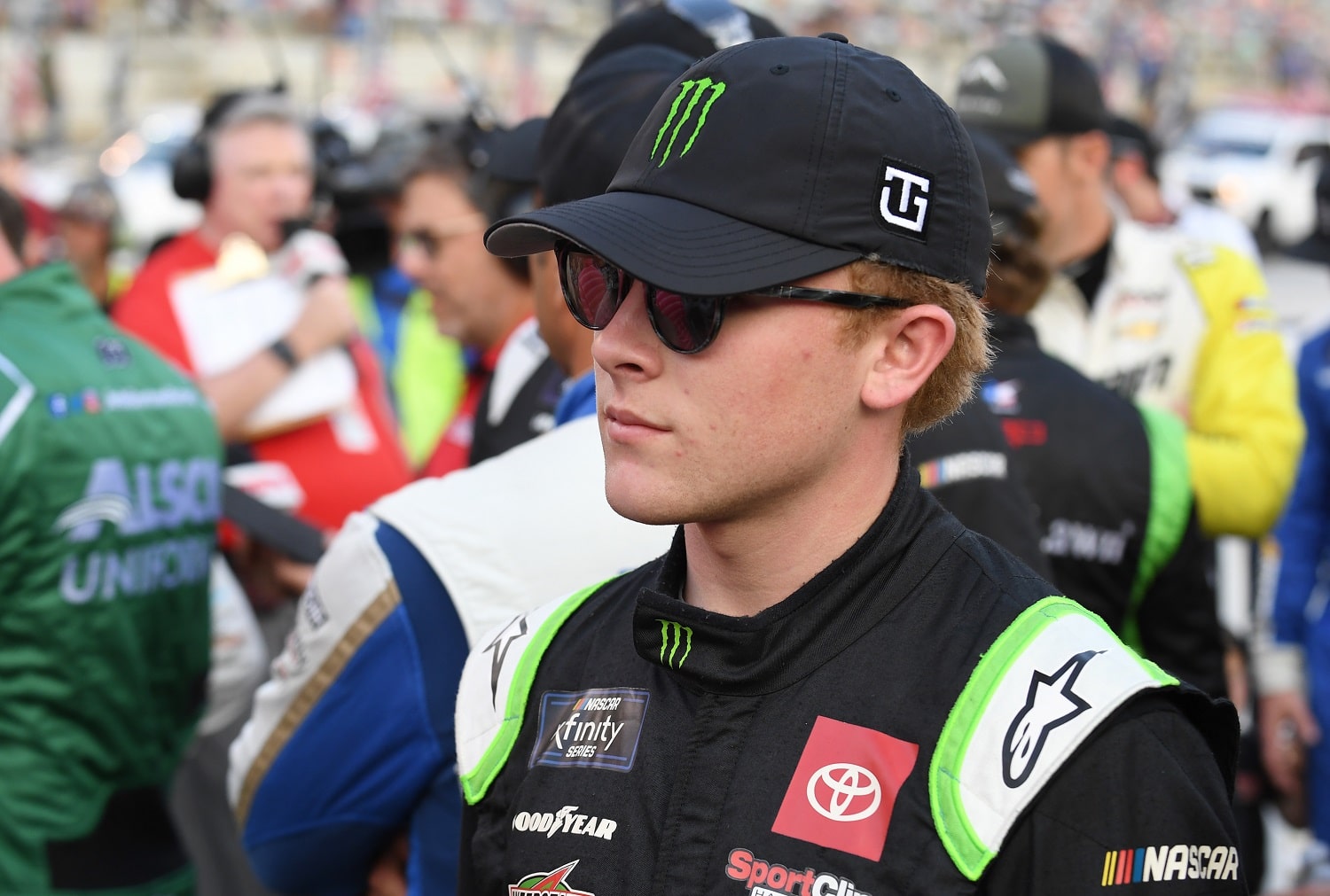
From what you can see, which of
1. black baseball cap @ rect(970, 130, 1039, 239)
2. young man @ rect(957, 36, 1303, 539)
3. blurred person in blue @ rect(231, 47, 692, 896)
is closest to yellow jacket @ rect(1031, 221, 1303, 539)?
young man @ rect(957, 36, 1303, 539)

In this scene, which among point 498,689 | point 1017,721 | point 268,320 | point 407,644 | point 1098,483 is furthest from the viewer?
point 268,320

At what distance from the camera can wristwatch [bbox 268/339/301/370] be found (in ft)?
15.6

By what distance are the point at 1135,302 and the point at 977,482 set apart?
1.83 m

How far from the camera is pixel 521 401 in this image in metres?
3.47

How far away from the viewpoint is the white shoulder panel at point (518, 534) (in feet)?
7.13

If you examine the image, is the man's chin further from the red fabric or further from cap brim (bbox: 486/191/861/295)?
the red fabric

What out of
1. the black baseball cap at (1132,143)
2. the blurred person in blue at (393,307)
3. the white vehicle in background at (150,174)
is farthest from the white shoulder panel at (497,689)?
the white vehicle in background at (150,174)

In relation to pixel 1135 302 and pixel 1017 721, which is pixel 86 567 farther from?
pixel 1135 302

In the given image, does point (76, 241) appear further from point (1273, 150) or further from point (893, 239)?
point (1273, 150)

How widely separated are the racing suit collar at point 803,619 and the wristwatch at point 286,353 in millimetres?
3338

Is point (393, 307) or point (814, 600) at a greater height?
point (814, 600)

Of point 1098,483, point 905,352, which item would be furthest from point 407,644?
point 1098,483

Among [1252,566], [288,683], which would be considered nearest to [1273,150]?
[1252,566]

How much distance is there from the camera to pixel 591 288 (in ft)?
5.63
